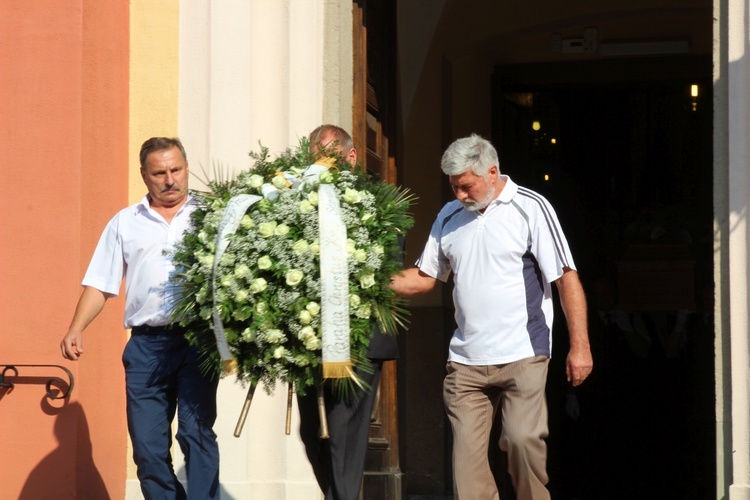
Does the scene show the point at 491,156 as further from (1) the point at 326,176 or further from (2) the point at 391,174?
(2) the point at 391,174

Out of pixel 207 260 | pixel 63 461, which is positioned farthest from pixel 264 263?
pixel 63 461

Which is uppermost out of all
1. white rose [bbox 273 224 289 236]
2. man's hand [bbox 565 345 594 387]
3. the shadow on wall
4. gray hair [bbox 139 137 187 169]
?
gray hair [bbox 139 137 187 169]

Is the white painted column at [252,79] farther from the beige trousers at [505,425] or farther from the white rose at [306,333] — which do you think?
the white rose at [306,333]

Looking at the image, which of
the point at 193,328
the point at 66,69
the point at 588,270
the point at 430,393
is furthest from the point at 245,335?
the point at 588,270

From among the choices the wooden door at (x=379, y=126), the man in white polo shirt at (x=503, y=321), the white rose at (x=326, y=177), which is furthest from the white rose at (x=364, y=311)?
the wooden door at (x=379, y=126)

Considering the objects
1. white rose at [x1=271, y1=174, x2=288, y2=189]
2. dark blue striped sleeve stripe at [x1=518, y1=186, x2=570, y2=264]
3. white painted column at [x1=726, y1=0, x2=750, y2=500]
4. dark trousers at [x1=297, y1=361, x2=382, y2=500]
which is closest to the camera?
white rose at [x1=271, y1=174, x2=288, y2=189]

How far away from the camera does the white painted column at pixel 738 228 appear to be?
656cm

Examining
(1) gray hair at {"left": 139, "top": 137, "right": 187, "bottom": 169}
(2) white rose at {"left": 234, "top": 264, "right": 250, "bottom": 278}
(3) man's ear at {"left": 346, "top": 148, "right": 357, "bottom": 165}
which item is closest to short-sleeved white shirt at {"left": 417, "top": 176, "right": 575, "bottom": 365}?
(3) man's ear at {"left": 346, "top": 148, "right": 357, "bottom": 165}

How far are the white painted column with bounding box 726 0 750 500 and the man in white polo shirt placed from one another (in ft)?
4.01

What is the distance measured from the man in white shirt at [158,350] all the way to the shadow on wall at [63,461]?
1.14m

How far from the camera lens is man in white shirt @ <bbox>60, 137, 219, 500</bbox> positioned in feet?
19.7

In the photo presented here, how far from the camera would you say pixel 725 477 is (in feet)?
21.9

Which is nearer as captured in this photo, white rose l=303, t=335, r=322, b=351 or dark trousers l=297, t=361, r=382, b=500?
white rose l=303, t=335, r=322, b=351

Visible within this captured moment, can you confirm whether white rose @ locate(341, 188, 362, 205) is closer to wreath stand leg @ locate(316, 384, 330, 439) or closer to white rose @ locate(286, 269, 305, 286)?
white rose @ locate(286, 269, 305, 286)
